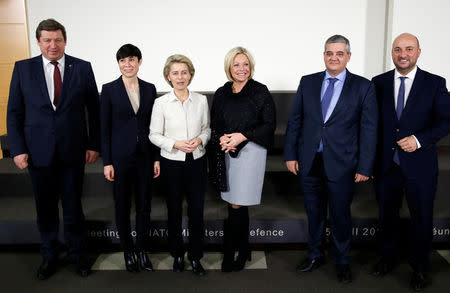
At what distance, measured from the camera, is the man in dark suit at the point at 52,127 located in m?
2.48

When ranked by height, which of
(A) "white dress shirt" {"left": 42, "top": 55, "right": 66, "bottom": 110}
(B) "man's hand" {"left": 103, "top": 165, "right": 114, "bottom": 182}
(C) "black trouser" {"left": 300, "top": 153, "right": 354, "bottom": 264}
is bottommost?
(C) "black trouser" {"left": 300, "top": 153, "right": 354, "bottom": 264}

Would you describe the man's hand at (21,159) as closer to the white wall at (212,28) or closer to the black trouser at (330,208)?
the black trouser at (330,208)

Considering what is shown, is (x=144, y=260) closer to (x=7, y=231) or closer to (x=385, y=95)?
(x=7, y=231)

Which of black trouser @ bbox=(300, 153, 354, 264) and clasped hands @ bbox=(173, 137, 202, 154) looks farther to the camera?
black trouser @ bbox=(300, 153, 354, 264)

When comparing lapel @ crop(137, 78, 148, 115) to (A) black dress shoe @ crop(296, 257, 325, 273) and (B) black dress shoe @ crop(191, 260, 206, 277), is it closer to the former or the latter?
(B) black dress shoe @ crop(191, 260, 206, 277)

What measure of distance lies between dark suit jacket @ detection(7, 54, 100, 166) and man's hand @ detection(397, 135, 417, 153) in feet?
6.62

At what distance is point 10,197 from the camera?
3.54m

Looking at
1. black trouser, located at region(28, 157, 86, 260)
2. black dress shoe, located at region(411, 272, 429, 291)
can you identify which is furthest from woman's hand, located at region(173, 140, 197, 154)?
black dress shoe, located at region(411, 272, 429, 291)

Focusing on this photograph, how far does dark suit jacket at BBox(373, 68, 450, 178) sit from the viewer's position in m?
2.33

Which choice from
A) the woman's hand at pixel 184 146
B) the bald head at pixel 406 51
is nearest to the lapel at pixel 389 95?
the bald head at pixel 406 51

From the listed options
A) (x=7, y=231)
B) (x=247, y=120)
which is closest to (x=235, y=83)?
(x=247, y=120)

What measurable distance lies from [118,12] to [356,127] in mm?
2983

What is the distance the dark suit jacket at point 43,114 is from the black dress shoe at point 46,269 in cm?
70

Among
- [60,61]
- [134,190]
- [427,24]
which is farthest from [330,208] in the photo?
[427,24]
